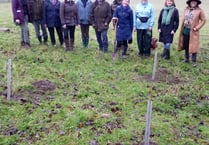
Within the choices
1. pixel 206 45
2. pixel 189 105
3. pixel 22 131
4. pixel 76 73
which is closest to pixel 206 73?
pixel 189 105

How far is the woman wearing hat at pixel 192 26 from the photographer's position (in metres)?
10.4

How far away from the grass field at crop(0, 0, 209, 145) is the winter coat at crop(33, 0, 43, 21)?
103cm

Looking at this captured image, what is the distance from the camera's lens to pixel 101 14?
11.4 metres

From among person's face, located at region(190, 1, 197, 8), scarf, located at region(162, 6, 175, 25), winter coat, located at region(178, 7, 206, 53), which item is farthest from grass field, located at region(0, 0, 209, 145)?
person's face, located at region(190, 1, 197, 8)

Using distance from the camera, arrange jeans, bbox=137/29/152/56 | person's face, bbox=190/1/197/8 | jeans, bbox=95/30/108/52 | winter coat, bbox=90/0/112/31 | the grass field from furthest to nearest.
A: jeans, bbox=95/30/108/52, winter coat, bbox=90/0/112/31, jeans, bbox=137/29/152/56, person's face, bbox=190/1/197/8, the grass field

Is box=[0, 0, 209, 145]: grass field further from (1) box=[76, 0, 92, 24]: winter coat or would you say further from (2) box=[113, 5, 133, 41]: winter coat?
(1) box=[76, 0, 92, 24]: winter coat

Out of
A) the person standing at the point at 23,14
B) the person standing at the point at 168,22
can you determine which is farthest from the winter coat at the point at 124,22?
the person standing at the point at 23,14

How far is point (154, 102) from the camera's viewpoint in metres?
7.70

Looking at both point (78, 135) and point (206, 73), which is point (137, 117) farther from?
point (206, 73)

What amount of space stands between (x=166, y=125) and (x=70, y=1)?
627 centimetres

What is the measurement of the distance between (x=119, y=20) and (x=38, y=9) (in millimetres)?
2729

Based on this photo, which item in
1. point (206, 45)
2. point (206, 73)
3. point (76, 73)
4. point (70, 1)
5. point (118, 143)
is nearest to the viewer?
point (118, 143)

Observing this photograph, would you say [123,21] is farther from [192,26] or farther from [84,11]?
[192,26]

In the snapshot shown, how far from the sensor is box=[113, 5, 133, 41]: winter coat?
35.5ft
